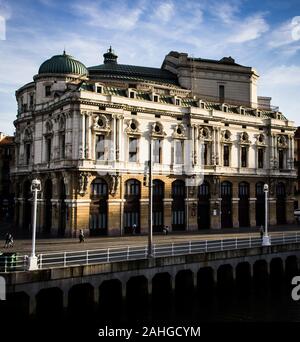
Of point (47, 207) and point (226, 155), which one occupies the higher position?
point (226, 155)

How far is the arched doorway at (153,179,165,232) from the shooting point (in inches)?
2365

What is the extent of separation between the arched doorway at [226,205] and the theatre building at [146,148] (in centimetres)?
15

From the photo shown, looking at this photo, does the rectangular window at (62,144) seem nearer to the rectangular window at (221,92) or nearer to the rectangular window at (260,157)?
the rectangular window at (221,92)

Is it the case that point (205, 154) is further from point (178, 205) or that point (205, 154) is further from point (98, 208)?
point (98, 208)

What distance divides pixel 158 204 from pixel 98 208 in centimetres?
913

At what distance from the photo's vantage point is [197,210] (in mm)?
63969

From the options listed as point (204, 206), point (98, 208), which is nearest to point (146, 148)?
point (98, 208)

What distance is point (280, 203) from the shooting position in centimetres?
7444

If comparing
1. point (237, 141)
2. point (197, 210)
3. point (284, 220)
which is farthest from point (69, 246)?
point (284, 220)

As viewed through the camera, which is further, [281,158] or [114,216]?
[281,158]

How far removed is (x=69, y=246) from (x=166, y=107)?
26586mm

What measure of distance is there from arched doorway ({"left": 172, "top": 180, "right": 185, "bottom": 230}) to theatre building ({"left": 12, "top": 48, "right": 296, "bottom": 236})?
0.14 meters

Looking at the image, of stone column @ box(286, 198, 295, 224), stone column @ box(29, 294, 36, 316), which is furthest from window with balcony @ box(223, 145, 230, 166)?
stone column @ box(29, 294, 36, 316)

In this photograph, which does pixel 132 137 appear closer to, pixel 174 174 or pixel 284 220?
pixel 174 174
